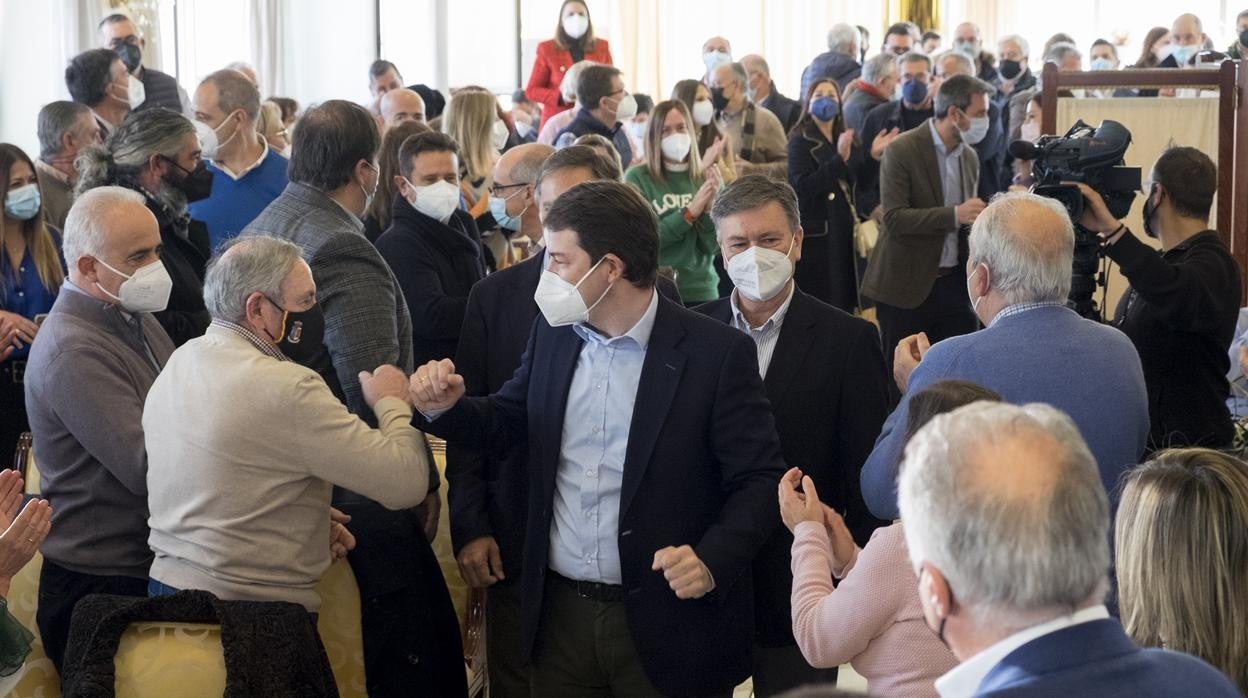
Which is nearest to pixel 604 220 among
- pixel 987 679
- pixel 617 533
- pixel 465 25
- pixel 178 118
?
pixel 617 533

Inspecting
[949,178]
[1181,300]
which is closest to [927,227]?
[949,178]

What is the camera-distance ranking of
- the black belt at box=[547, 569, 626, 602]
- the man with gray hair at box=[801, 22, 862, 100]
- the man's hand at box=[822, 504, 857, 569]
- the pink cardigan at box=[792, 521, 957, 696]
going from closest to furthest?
the pink cardigan at box=[792, 521, 957, 696]
the man's hand at box=[822, 504, 857, 569]
the black belt at box=[547, 569, 626, 602]
the man with gray hair at box=[801, 22, 862, 100]

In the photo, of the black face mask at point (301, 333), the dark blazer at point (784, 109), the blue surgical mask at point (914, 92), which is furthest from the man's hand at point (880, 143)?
the black face mask at point (301, 333)

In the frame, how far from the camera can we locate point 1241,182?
568 cm

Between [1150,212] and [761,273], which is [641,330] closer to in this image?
[761,273]

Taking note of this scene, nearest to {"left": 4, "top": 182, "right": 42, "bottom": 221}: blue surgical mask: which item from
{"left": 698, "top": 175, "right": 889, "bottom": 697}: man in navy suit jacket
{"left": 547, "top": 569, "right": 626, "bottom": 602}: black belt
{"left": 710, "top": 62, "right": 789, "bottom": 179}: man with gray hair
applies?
{"left": 698, "top": 175, "right": 889, "bottom": 697}: man in navy suit jacket

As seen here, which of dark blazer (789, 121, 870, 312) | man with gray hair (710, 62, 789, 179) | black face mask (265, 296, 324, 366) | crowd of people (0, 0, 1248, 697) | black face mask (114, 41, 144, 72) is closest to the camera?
crowd of people (0, 0, 1248, 697)

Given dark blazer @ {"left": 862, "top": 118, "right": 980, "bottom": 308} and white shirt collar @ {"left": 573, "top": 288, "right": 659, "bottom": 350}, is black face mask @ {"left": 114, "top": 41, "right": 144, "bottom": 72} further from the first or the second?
white shirt collar @ {"left": 573, "top": 288, "right": 659, "bottom": 350}

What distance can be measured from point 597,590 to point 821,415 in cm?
68

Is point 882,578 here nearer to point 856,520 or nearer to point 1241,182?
point 856,520

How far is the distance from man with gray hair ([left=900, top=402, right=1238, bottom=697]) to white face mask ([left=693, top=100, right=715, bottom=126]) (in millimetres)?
5511

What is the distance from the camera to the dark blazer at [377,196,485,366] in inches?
158

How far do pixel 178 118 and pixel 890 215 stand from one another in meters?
3.06

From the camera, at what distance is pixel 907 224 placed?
6.00m
